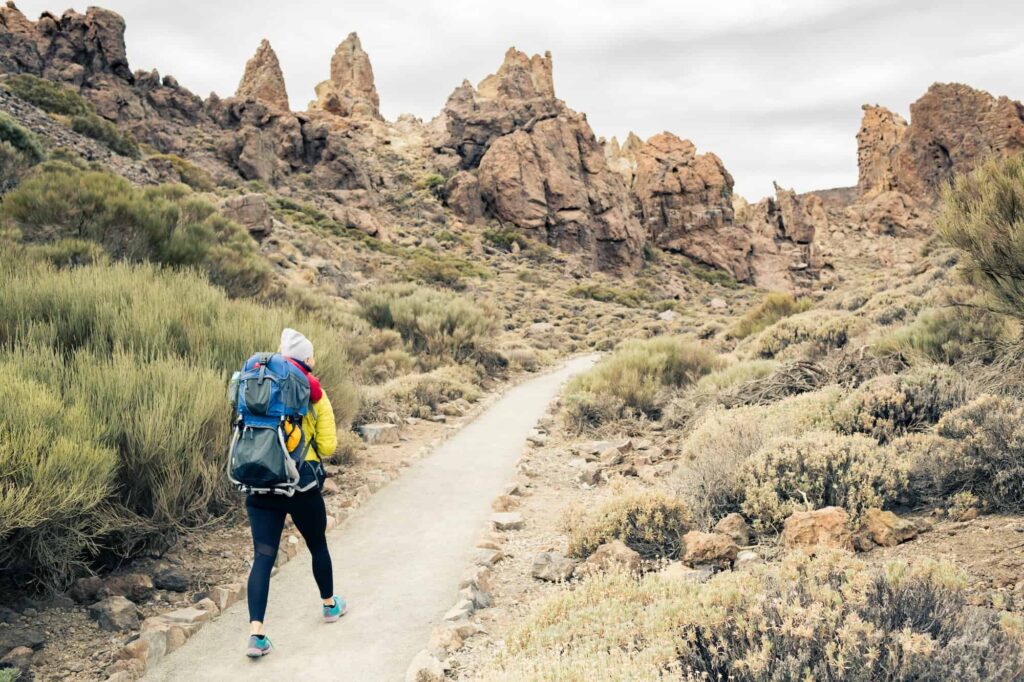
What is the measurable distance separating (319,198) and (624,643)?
45.3 m

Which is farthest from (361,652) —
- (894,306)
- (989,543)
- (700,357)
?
(894,306)

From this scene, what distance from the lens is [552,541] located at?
565 cm

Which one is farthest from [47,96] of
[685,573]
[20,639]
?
[685,573]

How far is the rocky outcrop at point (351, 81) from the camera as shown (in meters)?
74.8

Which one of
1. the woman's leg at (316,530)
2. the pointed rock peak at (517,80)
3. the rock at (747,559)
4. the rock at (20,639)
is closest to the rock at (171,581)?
the rock at (20,639)

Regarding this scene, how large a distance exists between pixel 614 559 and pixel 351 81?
86574mm

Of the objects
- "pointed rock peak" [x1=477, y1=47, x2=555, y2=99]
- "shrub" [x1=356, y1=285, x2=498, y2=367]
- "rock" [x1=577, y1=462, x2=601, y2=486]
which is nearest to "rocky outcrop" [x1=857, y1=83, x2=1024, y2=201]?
"pointed rock peak" [x1=477, y1=47, x2=555, y2=99]

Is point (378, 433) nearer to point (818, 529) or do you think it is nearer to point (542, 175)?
point (818, 529)

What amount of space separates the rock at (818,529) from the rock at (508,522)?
265cm

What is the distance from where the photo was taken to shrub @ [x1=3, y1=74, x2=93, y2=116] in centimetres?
3328

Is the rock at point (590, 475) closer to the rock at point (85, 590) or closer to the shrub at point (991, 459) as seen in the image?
the shrub at point (991, 459)

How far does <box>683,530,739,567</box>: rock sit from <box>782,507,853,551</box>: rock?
39 centimetres

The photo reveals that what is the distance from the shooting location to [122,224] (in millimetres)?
12680

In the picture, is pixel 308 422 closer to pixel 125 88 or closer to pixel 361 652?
pixel 361 652
